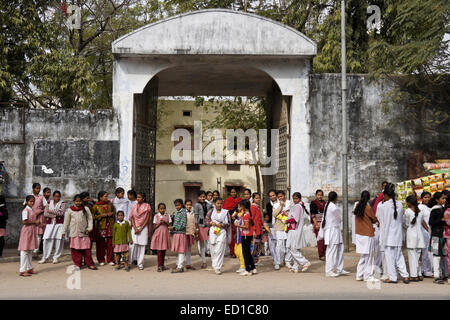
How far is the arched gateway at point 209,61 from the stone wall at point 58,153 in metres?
0.44

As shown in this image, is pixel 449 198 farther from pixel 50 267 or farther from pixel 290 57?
pixel 50 267

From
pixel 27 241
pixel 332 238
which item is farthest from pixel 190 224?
pixel 27 241

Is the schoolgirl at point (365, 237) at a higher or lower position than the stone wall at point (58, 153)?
lower

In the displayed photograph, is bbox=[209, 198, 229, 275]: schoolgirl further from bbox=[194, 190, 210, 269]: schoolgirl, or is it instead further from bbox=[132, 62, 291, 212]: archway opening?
bbox=[132, 62, 291, 212]: archway opening

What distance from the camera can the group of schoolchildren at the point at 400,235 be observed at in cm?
852

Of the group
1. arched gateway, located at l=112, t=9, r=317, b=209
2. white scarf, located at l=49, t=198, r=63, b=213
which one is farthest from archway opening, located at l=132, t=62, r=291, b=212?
white scarf, located at l=49, t=198, r=63, b=213

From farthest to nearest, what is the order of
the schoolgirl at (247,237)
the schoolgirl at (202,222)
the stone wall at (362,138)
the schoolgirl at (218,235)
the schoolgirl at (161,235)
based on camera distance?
1. the stone wall at (362,138)
2. the schoolgirl at (202,222)
3. the schoolgirl at (161,235)
4. the schoolgirl at (218,235)
5. the schoolgirl at (247,237)

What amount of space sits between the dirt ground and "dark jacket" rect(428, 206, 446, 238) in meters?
0.86

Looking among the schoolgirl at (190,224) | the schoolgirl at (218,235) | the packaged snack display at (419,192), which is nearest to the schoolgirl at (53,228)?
the schoolgirl at (190,224)

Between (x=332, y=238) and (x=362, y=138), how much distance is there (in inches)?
192

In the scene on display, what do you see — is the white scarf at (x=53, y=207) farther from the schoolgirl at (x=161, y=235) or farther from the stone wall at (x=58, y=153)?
the schoolgirl at (x=161, y=235)

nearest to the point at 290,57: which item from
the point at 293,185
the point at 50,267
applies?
the point at 293,185

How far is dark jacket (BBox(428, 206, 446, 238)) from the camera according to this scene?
27.9ft

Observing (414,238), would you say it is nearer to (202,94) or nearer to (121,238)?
(121,238)
